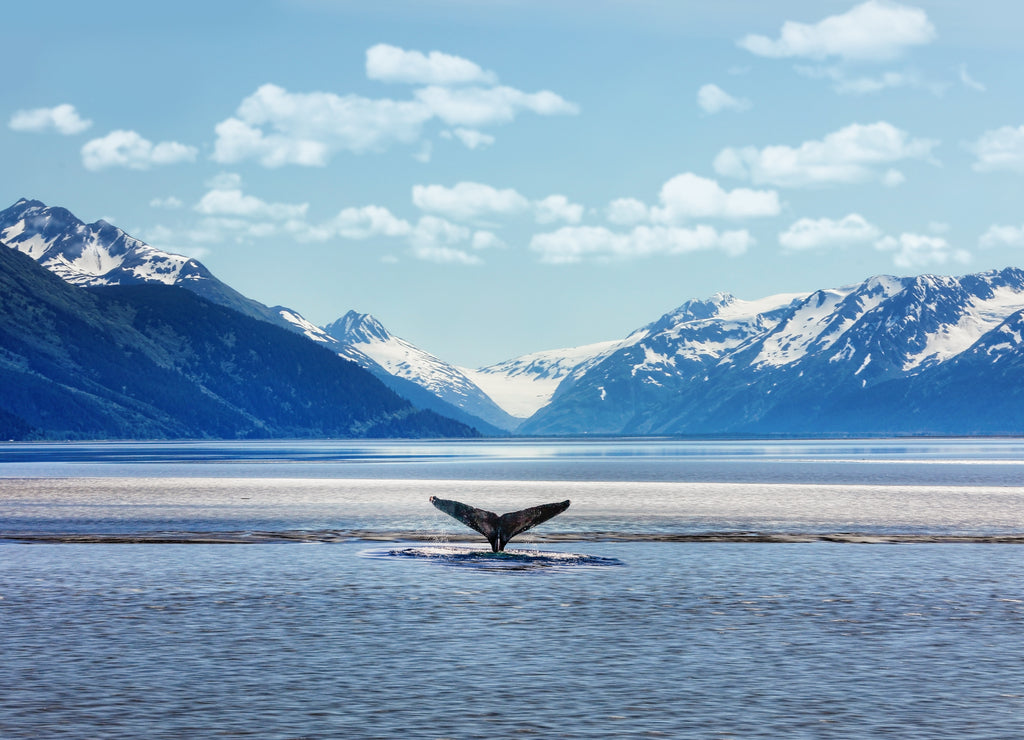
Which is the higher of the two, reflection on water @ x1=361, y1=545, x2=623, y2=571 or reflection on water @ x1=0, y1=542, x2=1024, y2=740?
reflection on water @ x1=0, y1=542, x2=1024, y2=740

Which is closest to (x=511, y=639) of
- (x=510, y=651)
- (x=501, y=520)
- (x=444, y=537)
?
(x=510, y=651)

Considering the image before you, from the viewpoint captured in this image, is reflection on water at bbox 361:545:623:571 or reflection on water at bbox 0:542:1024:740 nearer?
reflection on water at bbox 0:542:1024:740

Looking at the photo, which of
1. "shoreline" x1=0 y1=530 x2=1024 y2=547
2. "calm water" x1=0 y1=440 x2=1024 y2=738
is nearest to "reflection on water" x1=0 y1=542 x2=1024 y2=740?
"calm water" x1=0 y1=440 x2=1024 y2=738

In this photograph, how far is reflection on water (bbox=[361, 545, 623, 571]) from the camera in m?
59.1

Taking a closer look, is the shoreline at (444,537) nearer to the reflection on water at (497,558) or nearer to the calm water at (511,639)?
the calm water at (511,639)

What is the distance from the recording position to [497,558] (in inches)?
2498

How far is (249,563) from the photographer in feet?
195

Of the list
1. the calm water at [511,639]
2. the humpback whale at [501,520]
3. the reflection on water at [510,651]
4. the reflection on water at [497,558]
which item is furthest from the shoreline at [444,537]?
the reflection on water at [510,651]

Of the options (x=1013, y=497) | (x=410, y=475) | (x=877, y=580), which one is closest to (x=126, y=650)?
(x=877, y=580)

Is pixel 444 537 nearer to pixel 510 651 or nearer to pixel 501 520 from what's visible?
pixel 501 520

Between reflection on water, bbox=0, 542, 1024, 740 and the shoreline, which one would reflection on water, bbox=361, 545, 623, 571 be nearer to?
reflection on water, bbox=0, 542, 1024, 740

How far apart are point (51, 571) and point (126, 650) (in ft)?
73.3

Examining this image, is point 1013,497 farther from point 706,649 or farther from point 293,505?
point 706,649

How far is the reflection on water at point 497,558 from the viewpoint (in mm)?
59125
